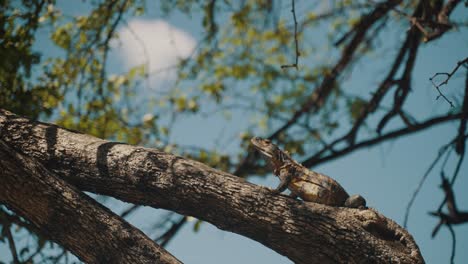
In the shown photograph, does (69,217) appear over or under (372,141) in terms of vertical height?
under

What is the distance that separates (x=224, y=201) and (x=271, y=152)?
1.74 m

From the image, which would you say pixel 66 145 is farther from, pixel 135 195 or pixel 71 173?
pixel 135 195

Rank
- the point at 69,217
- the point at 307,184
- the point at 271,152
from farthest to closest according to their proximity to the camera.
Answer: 1. the point at 271,152
2. the point at 307,184
3. the point at 69,217

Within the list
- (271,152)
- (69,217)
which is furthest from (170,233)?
(69,217)

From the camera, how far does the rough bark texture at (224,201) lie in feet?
12.6

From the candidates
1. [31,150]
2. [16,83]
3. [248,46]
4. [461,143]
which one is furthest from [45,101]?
[461,143]

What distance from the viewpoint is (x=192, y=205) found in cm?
409

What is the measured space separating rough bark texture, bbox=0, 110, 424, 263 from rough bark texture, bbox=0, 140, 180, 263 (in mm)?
320

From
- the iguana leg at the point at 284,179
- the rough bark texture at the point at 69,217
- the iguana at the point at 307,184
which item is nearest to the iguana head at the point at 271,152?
the iguana at the point at 307,184

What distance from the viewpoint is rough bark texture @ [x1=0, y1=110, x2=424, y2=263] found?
12.6 ft

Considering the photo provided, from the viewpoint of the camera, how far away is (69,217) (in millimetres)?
3920

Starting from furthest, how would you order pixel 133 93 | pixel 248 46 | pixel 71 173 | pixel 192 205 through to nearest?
pixel 248 46 < pixel 133 93 < pixel 71 173 < pixel 192 205

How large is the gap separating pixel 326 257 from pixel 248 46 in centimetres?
641

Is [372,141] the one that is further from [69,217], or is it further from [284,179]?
[69,217]
